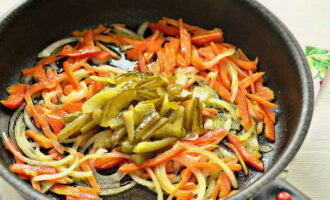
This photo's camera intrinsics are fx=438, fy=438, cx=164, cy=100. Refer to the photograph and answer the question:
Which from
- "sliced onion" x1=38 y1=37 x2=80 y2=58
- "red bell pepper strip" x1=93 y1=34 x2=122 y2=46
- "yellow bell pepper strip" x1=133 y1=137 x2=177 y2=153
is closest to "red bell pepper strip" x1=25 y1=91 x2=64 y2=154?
"sliced onion" x1=38 y1=37 x2=80 y2=58

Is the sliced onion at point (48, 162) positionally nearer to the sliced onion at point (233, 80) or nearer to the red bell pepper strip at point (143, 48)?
the red bell pepper strip at point (143, 48)

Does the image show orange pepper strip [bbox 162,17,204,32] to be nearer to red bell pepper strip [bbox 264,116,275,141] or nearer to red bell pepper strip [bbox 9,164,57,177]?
red bell pepper strip [bbox 264,116,275,141]

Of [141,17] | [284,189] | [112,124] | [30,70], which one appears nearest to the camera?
[284,189]

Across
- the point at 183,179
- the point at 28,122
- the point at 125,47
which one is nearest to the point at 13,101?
the point at 28,122

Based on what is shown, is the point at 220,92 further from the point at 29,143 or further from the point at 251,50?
the point at 29,143

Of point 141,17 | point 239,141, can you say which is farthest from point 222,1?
point 239,141
